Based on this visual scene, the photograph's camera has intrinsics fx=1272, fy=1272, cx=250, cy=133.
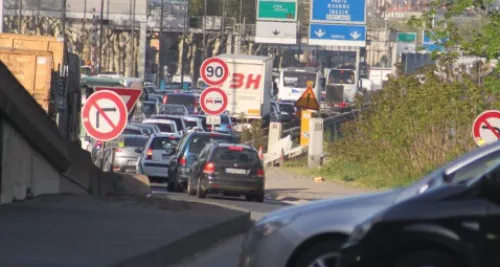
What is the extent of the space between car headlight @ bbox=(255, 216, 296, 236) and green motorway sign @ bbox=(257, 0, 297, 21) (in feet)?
148

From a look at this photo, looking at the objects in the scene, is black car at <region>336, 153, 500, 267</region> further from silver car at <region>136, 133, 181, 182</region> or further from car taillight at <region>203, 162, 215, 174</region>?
silver car at <region>136, 133, 181, 182</region>

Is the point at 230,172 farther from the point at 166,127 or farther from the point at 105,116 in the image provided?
the point at 166,127

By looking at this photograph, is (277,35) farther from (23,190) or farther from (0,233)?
(0,233)

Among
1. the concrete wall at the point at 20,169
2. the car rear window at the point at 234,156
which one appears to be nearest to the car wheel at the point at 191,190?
the car rear window at the point at 234,156

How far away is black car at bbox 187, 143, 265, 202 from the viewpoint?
95.2 ft

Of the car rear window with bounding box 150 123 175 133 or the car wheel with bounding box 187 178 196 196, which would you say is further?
the car rear window with bounding box 150 123 175 133

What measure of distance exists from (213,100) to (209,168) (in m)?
3.14

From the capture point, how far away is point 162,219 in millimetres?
18016

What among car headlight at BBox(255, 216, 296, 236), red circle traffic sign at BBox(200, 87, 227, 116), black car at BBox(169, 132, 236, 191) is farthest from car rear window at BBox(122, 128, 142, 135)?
car headlight at BBox(255, 216, 296, 236)

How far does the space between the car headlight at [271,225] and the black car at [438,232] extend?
183 centimetres

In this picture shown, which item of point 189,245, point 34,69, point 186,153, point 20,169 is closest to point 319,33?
point 186,153

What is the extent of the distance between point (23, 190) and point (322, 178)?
21.7 metres

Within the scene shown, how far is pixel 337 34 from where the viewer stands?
55.1m

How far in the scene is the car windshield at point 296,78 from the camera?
263ft
